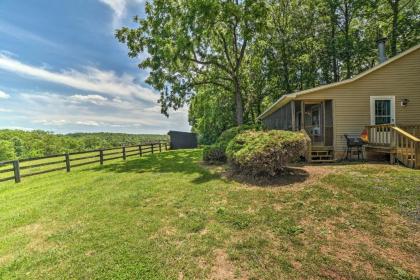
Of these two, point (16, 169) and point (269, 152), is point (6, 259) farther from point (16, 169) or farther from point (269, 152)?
point (16, 169)

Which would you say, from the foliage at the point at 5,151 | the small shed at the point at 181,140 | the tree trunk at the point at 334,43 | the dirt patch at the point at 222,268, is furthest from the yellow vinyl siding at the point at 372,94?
the foliage at the point at 5,151

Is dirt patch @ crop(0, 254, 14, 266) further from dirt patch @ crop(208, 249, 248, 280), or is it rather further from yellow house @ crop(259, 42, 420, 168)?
yellow house @ crop(259, 42, 420, 168)

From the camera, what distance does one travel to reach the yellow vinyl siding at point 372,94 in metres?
10.3

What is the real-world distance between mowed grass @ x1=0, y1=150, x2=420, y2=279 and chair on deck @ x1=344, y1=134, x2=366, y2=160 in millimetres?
3260

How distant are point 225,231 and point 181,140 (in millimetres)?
24536

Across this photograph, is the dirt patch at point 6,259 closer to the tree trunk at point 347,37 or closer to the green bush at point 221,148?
the green bush at point 221,148

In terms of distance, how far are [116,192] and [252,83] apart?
20.3 m

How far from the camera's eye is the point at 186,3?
15477 millimetres

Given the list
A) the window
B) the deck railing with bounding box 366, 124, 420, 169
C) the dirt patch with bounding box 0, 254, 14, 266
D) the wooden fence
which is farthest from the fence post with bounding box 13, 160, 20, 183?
the window

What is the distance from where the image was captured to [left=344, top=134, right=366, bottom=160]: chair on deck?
32.7 ft

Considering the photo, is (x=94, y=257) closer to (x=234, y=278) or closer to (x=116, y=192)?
(x=234, y=278)

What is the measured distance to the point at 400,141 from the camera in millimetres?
8398

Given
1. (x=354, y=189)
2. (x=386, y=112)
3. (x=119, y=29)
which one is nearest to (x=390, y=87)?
(x=386, y=112)

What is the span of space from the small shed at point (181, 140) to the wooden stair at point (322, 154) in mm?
19290
